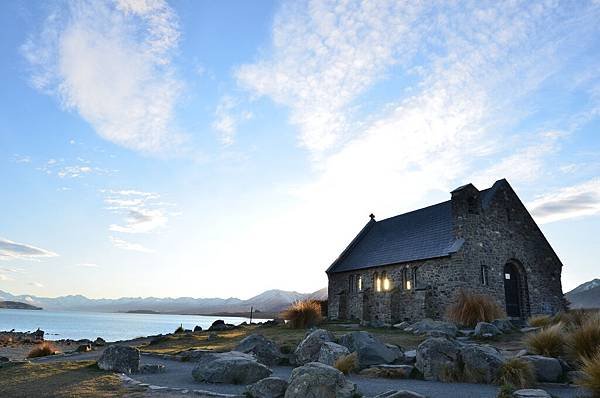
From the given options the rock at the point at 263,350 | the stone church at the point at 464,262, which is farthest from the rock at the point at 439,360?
the stone church at the point at 464,262

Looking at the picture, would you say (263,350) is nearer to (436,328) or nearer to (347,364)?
(347,364)

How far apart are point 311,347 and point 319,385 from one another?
5.68 meters

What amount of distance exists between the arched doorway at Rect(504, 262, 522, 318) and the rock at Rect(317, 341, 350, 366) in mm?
20333

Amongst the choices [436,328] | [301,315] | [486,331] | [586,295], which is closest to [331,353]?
[436,328]

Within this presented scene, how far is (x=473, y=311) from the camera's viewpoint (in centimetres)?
2091

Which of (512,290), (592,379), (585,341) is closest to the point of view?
(592,379)

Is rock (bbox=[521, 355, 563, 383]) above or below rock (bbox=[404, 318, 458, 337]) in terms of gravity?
below

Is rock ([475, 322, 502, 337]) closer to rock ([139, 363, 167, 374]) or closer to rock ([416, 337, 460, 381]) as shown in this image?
rock ([416, 337, 460, 381])

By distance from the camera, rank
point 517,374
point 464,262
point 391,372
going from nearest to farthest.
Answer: point 517,374 → point 391,372 → point 464,262

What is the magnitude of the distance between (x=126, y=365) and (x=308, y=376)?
22.0 feet

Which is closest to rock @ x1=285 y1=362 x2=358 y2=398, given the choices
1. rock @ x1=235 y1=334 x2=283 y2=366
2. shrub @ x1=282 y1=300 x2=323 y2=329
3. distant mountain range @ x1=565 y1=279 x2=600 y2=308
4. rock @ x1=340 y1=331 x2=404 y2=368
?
rock @ x1=340 y1=331 x2=404 y2=368

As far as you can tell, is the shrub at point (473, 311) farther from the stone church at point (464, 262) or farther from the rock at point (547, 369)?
the rock at point (547, 369)

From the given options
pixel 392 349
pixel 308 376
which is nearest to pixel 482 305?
pixel 392 349

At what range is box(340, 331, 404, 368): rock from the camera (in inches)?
489
